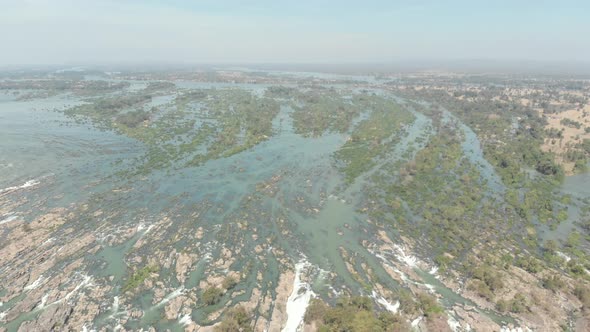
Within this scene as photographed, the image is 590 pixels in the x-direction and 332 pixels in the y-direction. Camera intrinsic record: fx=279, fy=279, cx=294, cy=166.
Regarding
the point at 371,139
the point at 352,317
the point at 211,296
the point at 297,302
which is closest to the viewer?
the point at 352,317

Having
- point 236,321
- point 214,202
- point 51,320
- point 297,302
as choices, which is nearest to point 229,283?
point 236,321

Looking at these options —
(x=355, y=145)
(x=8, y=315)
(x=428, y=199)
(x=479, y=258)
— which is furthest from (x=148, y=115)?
(x=479, y=258)

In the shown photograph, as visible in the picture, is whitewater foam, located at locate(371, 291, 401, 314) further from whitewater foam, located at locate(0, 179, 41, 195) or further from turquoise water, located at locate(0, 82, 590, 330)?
whitewater foam, located at locate(0, 179, 41, 195)

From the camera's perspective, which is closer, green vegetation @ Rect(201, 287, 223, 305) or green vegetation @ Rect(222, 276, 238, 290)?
green vegetation @ Rect(201, 287, 223, 305)

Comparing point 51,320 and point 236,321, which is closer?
point 236,321

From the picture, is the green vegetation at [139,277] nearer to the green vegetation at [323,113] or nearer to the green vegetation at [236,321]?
the green vegetation at [236,321]

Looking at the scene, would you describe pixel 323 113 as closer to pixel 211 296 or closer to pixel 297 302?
pixel 297 302

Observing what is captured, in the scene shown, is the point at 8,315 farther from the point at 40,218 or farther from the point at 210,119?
the point at 210,119

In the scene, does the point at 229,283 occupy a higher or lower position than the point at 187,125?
lower

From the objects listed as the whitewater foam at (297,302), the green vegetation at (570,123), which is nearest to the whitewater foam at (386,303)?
the whitewater foam at (297,302)

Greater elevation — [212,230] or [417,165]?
[417,165]

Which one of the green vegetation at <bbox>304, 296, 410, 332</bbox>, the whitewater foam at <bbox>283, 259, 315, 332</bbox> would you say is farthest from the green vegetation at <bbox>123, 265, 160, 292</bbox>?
the green vegetation at <bbox>304, 296, 410, 332</bbox>
